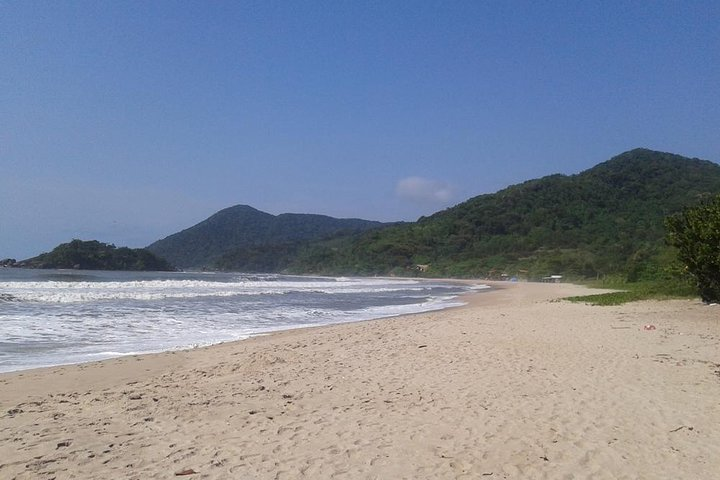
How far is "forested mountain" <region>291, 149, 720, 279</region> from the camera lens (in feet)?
278

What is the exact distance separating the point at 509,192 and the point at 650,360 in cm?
12652

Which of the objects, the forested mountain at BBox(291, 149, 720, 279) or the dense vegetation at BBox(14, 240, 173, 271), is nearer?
the forested mountain at BBox(291, 149, 720, 279)

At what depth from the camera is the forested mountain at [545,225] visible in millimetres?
84875

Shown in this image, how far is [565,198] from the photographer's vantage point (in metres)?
116

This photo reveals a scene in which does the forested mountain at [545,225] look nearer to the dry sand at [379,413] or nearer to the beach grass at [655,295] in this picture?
the beach grass at [655,295]

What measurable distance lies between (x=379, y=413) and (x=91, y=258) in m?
101

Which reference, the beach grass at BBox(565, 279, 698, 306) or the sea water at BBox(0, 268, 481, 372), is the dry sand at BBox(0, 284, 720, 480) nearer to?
the sea water at BBox(0, 268, 481, 372)

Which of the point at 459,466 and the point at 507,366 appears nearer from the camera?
the point at 459,466

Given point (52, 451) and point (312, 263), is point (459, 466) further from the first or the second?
point (312, 263)

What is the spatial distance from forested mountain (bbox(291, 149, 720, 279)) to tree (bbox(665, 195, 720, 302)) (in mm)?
50093

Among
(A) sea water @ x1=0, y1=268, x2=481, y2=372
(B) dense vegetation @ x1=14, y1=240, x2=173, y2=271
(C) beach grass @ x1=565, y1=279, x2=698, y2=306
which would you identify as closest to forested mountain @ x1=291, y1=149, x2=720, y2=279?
(B) dense vegetation @ x1=14, y1=240, x2=173, y2=271

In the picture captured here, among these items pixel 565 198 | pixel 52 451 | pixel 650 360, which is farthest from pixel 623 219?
pixel 52 451

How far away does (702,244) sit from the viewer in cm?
1598

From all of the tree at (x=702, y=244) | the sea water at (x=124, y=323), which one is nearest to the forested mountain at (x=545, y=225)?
the tree at (x=702, y=244)
